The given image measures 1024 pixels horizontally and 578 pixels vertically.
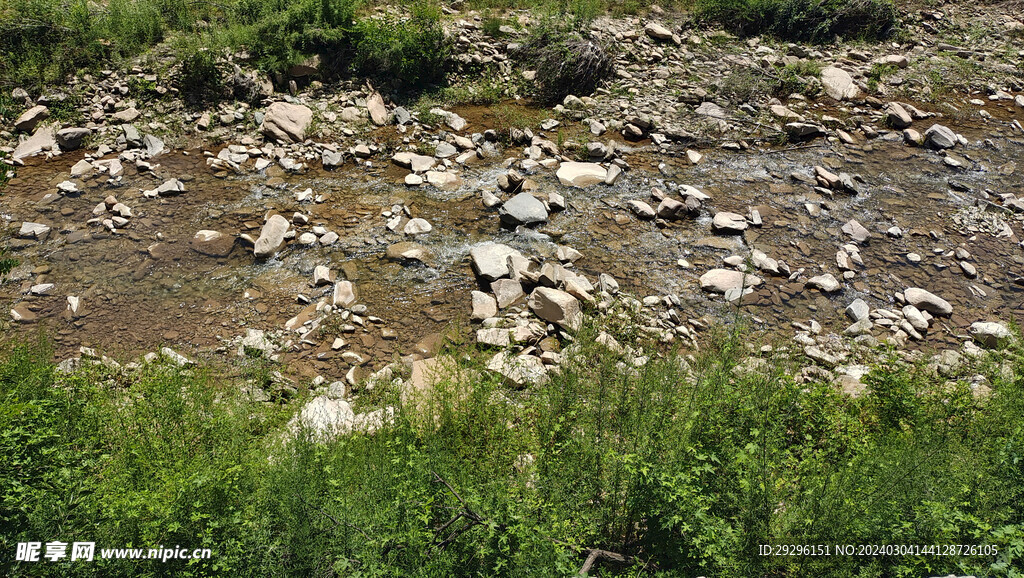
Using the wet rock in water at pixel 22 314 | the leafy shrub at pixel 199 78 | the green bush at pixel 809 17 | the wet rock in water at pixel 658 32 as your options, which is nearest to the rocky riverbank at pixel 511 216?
the wet rock in water at pixel 22 314

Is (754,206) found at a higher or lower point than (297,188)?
higher

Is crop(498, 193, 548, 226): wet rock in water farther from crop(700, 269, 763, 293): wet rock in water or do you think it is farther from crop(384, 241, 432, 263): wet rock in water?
crop(700, 269, 763, 293): wet rock in water

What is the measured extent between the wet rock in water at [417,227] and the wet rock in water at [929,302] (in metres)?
6.07

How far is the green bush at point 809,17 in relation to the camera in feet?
41.2

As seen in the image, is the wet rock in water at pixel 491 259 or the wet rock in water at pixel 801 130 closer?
the wet rock in water at pixel 491 259

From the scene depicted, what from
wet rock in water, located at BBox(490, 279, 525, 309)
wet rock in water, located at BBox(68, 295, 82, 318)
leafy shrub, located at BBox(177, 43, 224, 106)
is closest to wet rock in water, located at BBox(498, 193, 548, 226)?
wet rock in water, located at BBox(490, 279, 525, 309)

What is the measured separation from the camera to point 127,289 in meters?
6.26

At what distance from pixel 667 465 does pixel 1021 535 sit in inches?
70.5

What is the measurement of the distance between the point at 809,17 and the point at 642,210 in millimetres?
8900

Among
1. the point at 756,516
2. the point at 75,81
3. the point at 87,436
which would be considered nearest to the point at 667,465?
the point at 756,516

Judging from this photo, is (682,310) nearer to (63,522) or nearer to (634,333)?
(634,333)

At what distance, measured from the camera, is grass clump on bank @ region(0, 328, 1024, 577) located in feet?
9.30

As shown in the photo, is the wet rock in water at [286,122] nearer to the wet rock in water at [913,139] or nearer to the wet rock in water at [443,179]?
the wet rock in water at [443,179]

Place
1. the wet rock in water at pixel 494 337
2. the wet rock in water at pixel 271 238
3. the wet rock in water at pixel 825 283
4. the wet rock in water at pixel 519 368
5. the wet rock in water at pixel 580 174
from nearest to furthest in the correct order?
the wet rock in water at pixel 519 368
the wet rock in water at pixel 494 337
the wet rock in water at pixel 825 283
the wet rock in water at pixel 271 238
the wet rock in water at pixel 580 174
